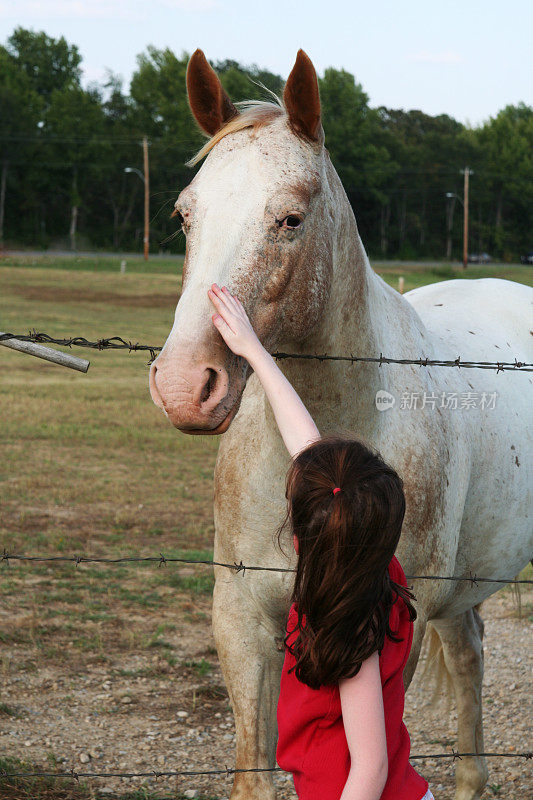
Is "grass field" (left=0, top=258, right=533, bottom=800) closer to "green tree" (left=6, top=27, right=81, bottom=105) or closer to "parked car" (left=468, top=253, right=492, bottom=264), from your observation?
"parked car" (left=468, top=253, right=492, bottom=264)

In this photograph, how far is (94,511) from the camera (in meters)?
7.91

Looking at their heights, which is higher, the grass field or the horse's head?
the horse's head

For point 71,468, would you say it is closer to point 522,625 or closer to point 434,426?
point 522,625

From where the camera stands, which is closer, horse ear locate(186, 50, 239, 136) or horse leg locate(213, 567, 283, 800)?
horse ear locate(186, 50, 239, 136)

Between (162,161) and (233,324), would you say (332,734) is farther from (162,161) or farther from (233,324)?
(162,161)

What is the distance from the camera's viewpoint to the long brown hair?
1476 mm

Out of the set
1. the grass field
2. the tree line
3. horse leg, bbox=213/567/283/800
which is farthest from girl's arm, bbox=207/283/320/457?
the tree line

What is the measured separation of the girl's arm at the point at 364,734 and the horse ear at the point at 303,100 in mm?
1512

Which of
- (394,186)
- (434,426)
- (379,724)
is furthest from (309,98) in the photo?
(394,186)

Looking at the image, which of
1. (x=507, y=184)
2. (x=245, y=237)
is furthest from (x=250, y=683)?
(x=507, y=184)

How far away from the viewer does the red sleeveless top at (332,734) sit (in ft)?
5.13
